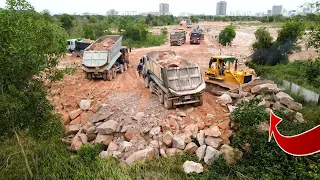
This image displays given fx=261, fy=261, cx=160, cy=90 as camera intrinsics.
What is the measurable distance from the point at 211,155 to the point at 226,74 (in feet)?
17.6

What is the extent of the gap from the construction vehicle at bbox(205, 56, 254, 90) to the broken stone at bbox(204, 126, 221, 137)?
3.65 m

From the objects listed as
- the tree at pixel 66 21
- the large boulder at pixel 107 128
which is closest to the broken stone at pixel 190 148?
the large boulder at pixel 107 128

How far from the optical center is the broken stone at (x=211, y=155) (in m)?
8.02

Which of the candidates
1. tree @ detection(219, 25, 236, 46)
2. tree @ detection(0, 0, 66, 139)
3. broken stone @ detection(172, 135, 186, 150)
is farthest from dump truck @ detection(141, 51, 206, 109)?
tree @ detection(219, 25, 236, 46)

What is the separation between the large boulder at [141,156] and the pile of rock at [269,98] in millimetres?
3839

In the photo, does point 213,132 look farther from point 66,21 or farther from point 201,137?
point 66,21

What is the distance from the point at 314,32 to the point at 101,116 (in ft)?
26.1

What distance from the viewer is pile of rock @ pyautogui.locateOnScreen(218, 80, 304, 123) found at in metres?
9.77

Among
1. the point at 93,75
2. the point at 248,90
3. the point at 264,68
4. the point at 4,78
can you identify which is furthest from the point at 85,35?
the point at 4,78

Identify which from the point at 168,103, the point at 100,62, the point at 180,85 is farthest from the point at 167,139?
the point at 100,62

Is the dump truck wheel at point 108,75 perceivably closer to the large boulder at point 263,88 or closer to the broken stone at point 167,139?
the broken stone at point 167,139

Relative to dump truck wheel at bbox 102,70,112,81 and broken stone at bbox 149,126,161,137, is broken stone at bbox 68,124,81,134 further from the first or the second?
dump truck wheel at bbox 102,70,112,81

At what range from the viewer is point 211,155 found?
26.5 feet

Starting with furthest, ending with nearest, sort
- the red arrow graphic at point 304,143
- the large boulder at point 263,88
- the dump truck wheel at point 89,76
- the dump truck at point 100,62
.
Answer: the dump truck wheel at point 89,76 < the dump truck at point 100,62 < the large boulder at point 263,88 < the red arrow graphic at point 304,143
